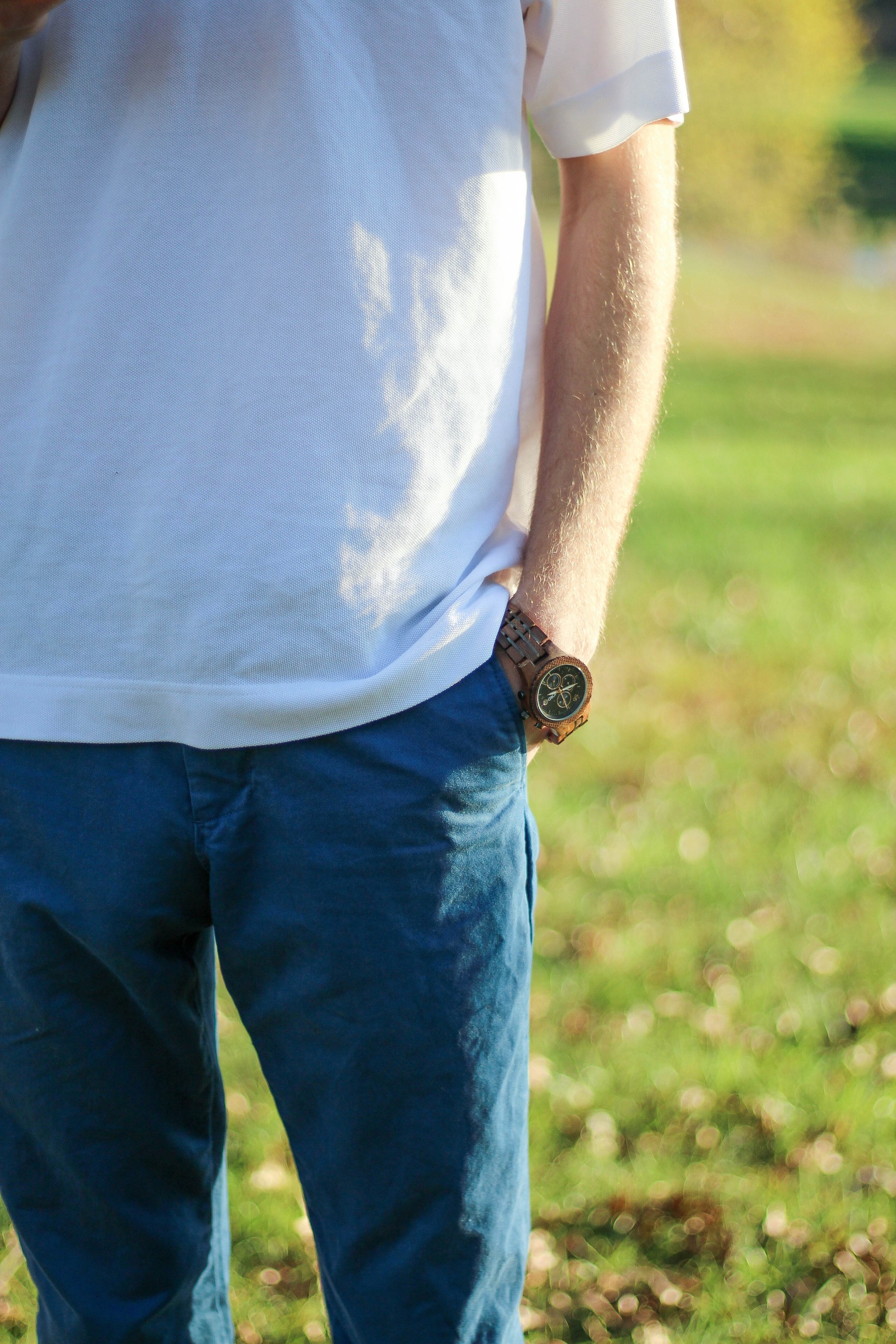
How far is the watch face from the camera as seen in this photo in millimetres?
1429

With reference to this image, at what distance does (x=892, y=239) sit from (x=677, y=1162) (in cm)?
2821

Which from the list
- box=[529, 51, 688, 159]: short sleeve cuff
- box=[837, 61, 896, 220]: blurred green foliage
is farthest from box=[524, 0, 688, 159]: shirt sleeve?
box=[837, 61, 896, 220]: blurred green foliage

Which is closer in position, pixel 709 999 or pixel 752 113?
pixel 709 999

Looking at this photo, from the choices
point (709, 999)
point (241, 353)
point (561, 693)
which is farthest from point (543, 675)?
point (709, 999)

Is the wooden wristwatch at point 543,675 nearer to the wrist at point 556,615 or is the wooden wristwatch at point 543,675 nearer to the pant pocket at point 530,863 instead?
the wrist at point 556,615

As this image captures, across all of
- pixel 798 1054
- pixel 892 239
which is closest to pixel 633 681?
pixel 798 1054

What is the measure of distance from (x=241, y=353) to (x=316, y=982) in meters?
0.69

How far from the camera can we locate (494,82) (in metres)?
1.37

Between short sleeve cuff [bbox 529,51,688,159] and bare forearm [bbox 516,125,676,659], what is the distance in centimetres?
4

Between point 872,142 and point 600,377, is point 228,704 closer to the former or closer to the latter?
point 600,377

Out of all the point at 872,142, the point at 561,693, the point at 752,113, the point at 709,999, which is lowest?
the point at 872,142

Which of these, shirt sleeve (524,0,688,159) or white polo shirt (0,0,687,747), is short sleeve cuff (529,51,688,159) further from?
white polo shirt (0,0,687,747)

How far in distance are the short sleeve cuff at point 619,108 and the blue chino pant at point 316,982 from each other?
666 mm

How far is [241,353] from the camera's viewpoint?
130cm
